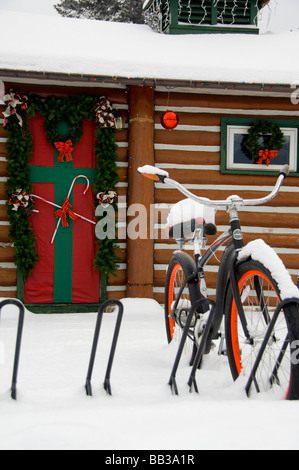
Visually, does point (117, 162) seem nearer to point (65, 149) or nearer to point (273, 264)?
point (65, 149)

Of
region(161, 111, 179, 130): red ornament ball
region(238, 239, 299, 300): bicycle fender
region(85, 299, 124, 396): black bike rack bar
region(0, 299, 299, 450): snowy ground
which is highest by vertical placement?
region(161, 111, 179, 130): red ornament ball

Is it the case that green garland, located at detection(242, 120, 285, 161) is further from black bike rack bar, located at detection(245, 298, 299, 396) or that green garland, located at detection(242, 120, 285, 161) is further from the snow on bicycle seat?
black bike rack bar, located at detection(245, 298, 299, 396)

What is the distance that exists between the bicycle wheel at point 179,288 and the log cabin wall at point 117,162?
236 centimetres

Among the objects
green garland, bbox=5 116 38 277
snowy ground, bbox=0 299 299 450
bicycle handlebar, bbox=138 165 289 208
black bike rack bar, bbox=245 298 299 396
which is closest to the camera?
snowy ground, bbox=0 299 299 450

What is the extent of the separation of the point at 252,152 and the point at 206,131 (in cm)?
74

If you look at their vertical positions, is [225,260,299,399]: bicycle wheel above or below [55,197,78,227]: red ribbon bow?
below

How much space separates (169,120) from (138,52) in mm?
1078

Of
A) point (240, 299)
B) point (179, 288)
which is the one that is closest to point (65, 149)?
point (179, 288)

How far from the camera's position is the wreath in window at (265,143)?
A: 641 cm

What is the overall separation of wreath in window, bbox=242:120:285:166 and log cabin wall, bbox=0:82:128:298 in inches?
70.6

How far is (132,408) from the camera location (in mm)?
2096

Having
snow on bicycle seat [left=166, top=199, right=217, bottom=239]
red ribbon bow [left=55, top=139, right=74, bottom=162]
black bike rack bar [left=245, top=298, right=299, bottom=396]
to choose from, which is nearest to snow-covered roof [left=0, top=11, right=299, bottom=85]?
red ribbon bow [left=55, top=139, right=74, bottom=162]

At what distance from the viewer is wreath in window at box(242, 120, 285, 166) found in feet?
21.0
